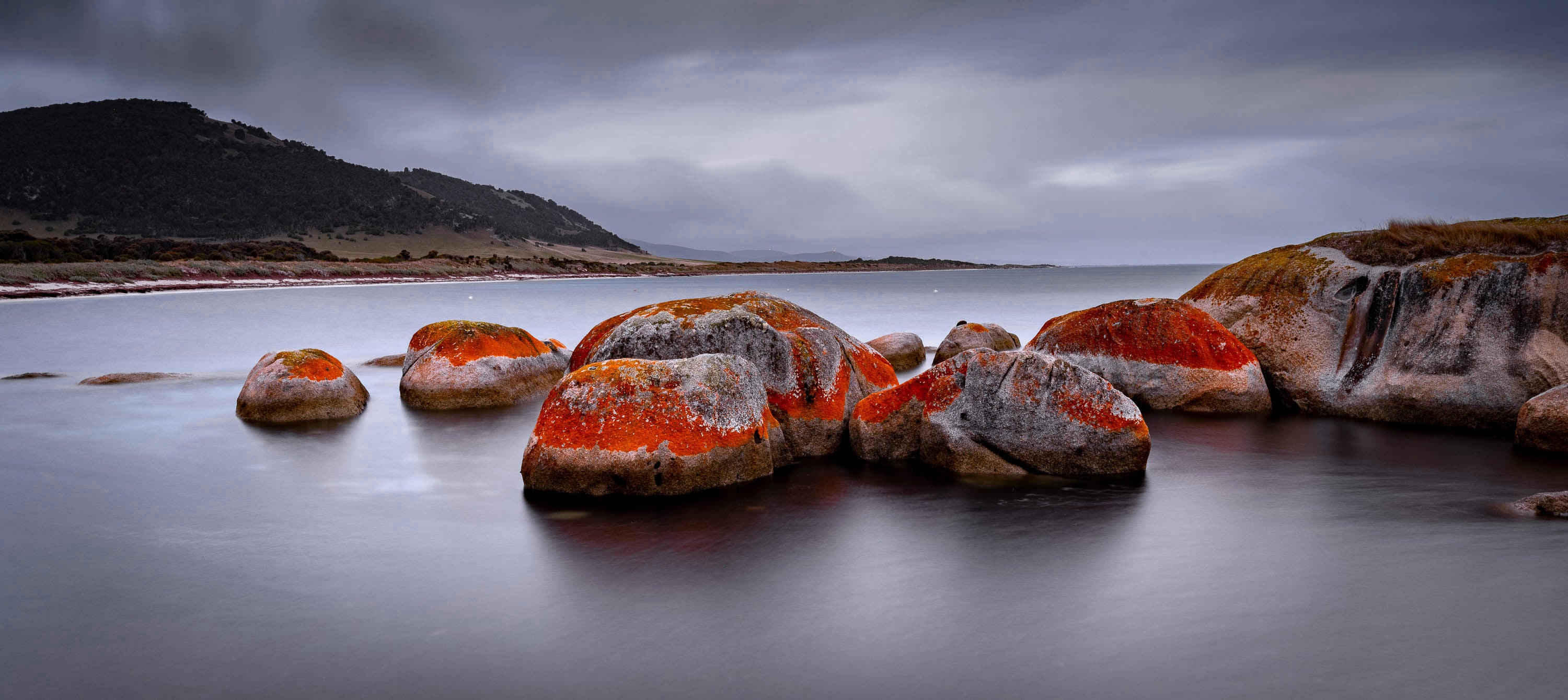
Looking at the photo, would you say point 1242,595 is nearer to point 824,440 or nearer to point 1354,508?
point 1354,508

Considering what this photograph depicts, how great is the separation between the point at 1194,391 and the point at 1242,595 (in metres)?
7.13

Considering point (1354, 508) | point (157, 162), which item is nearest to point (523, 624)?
point (1354, 508)

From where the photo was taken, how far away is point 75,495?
8.62 metres

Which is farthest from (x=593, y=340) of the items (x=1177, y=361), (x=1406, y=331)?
(x=1406, y=331)

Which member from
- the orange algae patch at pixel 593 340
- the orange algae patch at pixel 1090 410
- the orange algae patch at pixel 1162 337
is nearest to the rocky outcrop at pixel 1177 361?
the orange algae patch at pixel 1162 337

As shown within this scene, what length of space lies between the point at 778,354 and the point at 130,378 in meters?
14.5

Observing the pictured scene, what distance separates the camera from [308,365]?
41.1 ft

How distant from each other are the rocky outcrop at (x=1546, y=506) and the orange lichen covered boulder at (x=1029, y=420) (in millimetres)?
3099

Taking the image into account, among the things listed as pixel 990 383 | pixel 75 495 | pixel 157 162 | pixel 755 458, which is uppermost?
pixel 157 162

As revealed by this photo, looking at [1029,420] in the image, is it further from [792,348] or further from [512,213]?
[512,213]

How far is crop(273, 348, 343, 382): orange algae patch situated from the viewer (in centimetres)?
1238

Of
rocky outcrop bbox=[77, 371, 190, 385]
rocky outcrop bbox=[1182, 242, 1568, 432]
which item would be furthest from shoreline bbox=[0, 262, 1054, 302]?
rocky outcrop bbox=[1182, 242, 1568, 432]

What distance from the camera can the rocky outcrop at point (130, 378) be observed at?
16.2 metres

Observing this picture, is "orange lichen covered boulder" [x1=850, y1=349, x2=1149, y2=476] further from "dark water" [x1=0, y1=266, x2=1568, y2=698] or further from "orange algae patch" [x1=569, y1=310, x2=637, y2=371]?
"orange algae patch" [x1=569, y1=310, x2=637, y2=371]
